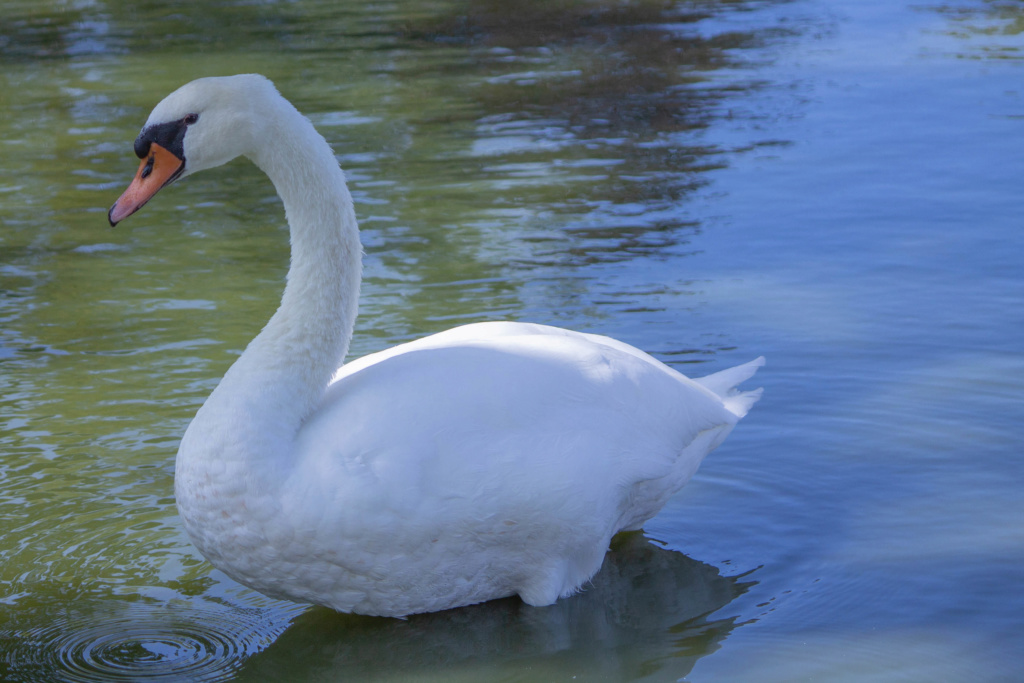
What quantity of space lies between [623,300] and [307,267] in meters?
2.92

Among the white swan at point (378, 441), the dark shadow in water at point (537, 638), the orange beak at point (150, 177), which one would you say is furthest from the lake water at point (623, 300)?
the orange beak at point (150, 177)

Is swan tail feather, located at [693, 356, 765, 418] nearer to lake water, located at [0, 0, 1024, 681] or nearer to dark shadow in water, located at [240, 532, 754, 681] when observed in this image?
lake water, located at [0, 0, 1024, 681]

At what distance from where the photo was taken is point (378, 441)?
3.91 m

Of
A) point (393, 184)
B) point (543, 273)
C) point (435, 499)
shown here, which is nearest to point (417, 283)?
point (543, 273)

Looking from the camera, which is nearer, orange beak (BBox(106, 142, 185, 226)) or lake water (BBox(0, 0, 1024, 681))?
orange beak (BBox(106, 142, 185, 226))

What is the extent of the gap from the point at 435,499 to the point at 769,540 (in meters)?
1.41

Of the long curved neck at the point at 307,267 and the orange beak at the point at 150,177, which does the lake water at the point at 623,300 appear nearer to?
the long curved neck at the point at 307,267

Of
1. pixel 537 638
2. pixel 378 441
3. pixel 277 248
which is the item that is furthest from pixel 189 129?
pixel 277 248

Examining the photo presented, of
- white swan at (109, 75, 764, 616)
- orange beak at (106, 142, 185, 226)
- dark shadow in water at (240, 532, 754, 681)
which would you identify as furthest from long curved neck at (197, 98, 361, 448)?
dark shadow in water at (240, 532, 754, 681)

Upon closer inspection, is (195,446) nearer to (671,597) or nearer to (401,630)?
(401,630)

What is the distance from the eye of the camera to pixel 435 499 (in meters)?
3.88

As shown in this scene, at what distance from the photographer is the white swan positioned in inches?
153

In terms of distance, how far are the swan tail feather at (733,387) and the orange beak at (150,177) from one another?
2.01 meters

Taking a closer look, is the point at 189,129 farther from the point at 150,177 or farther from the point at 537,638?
the point at 537,638
